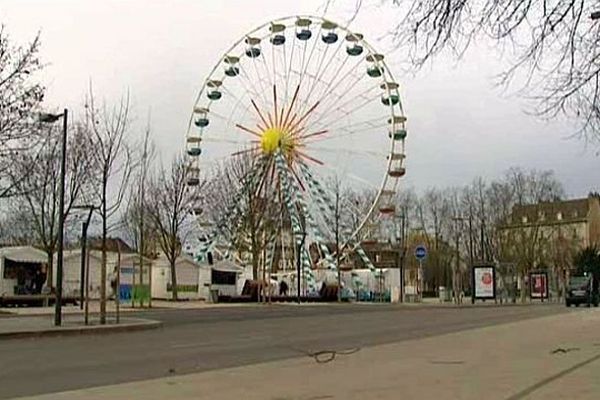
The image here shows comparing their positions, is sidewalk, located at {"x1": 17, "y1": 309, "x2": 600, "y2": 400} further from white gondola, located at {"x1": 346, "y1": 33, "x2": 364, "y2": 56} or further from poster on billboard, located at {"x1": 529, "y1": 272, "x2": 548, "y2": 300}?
poster on billboard, located at {"x1": 529, "y1": 272, "x2": 548, "y2": 300}

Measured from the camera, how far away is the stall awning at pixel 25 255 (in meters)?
62.6

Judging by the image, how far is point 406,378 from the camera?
1502 centimetres

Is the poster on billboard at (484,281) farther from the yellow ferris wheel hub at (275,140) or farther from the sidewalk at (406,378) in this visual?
the sidewalk at (406,378)

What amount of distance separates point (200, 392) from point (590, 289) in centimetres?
6467

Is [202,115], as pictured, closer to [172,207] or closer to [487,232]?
[172,207]

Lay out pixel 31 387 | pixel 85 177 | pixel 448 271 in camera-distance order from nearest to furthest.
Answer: pixel 31 387 < pixel 85 177 < pixel 448 271

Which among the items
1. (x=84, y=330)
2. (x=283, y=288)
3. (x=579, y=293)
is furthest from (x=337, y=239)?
(x=84, y=330)

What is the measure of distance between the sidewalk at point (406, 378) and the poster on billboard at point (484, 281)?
52489mm

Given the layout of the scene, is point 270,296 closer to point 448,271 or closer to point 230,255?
point 230,255

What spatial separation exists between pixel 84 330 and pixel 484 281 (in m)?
52.3

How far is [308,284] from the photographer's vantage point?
7606cm

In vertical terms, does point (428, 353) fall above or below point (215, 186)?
below

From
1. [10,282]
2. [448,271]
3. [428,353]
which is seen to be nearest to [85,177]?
[10,282]

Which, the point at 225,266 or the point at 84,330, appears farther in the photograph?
the point at 225,266
